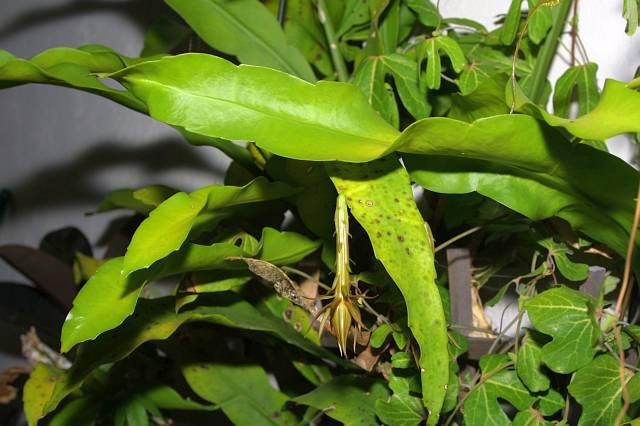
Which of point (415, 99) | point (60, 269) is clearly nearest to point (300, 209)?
point (415, 99)

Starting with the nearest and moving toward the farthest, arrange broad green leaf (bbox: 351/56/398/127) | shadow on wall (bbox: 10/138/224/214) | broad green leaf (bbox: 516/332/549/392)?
broad green leaf (bbox: 516/332/549/392) < broad green leaf (bbox: 351/56/398/127) < shadow on wall (bbox: 10/138/224/214)

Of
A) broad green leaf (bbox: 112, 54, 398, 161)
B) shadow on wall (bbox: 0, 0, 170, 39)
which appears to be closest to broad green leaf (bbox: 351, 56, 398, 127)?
broad green leaf (bbox: 112, 54, 398, 161)

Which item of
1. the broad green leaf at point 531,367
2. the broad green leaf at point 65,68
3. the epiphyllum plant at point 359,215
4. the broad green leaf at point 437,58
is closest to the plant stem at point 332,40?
the epiphyllum plant at point 359,215

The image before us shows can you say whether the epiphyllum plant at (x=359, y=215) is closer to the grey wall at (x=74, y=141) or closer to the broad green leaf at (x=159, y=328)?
the broad green leaf at (x=159, y=328)

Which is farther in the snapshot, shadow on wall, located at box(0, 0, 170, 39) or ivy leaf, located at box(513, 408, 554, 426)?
shadow on wall, located at box(0, 0, 170, 39)

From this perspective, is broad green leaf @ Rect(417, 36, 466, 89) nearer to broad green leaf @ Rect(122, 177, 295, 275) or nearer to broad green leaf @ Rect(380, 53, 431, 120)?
broad green leaf @ Rect(380, 53, 431, 120)

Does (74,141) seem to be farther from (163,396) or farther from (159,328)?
(159,328)
